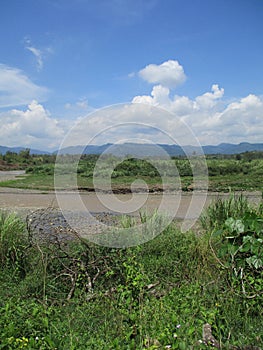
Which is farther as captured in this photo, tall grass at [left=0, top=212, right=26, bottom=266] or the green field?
the green field

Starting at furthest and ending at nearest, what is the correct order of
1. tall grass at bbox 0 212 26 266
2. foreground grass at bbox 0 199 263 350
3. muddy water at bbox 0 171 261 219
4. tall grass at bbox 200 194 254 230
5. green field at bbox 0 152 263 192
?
green field at bbox 0 152 263 192, muddy water at bbox 0 171 261 219, tall grass at bbox 200 194 254 230, tall grass at bbox 0 212 26 266, foreground grass at bbox 0 199 263 350

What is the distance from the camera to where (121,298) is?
8.30ft

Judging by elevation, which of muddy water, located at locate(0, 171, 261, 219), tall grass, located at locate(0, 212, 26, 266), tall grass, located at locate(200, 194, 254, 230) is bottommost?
muddy water, located at locate(0, 171, 261, 219)

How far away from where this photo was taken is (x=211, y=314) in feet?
6.63

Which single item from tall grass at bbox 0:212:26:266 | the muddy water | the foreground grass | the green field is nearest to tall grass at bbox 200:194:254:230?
the foreground grass

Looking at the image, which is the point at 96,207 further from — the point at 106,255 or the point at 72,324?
the point at 72,324

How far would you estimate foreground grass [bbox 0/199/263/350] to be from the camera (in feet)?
6.61

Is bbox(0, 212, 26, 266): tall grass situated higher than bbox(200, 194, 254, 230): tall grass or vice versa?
bbox(200, 194, 254, 230): tall grass

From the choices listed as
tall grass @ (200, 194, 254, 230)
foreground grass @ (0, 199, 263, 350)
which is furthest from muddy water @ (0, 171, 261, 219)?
foreground grass @ (0, 199, 263, 350)

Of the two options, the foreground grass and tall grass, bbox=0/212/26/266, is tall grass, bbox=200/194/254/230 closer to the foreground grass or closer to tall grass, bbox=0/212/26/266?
the foreground grass

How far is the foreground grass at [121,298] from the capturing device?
2016 mm

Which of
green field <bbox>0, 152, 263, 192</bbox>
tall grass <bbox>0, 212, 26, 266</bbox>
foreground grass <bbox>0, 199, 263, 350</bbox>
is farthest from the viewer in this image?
green field <bbox>0, 152, 263, 192</bbox>

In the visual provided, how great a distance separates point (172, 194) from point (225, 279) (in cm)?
717

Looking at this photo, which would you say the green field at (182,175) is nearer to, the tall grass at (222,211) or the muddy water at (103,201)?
the muddy water at (103,201)
